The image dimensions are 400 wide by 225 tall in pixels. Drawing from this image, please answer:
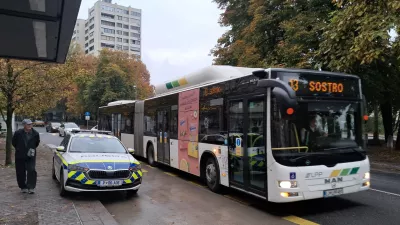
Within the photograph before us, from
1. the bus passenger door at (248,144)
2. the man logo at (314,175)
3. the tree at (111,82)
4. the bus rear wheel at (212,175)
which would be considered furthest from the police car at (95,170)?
the tree at (111,82)

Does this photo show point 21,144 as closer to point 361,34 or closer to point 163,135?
point 163,135

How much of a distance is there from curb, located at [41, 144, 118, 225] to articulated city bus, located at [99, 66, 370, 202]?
9.43 ft

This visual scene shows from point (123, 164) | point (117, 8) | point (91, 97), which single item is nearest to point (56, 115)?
point (91, 97)

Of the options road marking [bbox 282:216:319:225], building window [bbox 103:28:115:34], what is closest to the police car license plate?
road marking [bbox 282:216:319:225]

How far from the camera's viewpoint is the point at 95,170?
775 centimetres

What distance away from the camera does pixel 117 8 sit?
13488cm

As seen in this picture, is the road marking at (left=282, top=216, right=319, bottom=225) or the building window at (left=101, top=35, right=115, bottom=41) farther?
the building window at (left=101, top=35, right=115, bottom=41)

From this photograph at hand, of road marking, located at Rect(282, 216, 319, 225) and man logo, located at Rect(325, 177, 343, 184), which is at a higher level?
man logo, located at Rect(325, 177, 343, 184)

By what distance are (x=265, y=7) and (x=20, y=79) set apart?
43.3ft

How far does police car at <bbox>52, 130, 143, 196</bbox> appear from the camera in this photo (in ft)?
A: 25.3

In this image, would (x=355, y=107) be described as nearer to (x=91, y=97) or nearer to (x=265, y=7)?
(x=265, y=7)

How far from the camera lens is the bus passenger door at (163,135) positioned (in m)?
12.2

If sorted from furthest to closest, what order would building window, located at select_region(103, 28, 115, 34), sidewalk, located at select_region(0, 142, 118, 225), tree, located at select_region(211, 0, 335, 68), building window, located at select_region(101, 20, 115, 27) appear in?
building window, located at select_region(103, 28, 115, 34) → building window, located at select_region(101, 20, 115, 27) → tree, located at select_region(211, 0, 335, 68) → sidewalk, located at select_region(0, 142, 118, 225)

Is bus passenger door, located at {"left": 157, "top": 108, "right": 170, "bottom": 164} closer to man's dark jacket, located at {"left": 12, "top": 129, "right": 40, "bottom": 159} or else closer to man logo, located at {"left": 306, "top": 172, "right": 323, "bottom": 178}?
man's dark jacket, located at {"left": 12, "top": 129, "right": 40, "bottom": 159}
